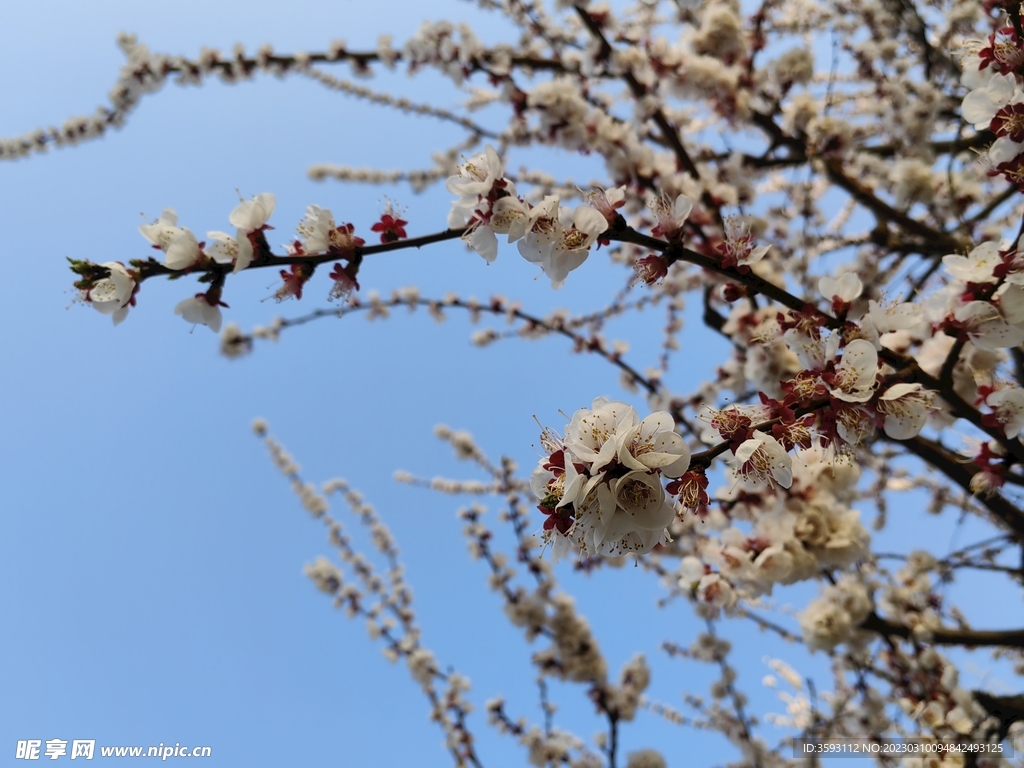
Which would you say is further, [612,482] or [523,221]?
[523,221]

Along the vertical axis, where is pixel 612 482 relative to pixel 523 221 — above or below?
below

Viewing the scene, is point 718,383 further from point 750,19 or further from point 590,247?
point 750,19

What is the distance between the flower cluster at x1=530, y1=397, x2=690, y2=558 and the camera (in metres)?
1.11

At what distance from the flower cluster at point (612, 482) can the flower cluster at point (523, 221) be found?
0.48m

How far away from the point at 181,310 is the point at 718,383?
10.7 feet

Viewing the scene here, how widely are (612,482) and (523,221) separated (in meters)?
0.73

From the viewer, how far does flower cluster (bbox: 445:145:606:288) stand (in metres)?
1.45

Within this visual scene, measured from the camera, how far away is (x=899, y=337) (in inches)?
77.6

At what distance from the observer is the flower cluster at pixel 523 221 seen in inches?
57.1

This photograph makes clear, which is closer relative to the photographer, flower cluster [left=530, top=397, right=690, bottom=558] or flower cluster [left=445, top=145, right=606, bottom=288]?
flower cluster [left=530, top=397, right=690, bottom=558]

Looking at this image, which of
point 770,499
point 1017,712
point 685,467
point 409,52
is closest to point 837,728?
point 1017,712

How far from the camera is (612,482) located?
111 cm

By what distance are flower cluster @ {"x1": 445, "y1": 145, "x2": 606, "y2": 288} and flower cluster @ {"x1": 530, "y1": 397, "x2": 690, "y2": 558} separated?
0.48m

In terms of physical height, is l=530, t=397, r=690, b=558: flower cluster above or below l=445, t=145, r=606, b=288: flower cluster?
below
